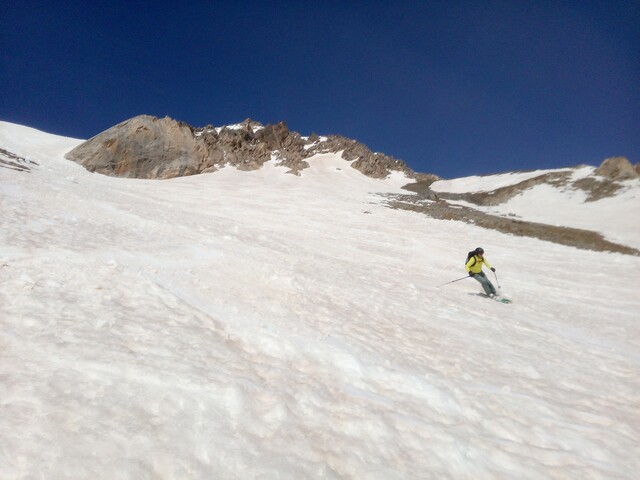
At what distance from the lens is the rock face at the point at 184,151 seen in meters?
47.8

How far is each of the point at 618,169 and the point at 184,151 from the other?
56.7 m

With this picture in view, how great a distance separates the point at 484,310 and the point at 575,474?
7033mm

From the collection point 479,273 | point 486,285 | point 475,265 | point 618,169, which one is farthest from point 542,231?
point 618,169

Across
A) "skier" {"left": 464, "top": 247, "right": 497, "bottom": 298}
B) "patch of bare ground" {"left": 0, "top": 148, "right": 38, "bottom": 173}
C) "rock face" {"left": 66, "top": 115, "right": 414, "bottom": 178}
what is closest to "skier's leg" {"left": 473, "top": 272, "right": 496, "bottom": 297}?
"skier" {"left": 464, "top": 247, "right": 497, "bottom": 298}

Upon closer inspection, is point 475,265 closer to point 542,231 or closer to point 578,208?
point 542,231

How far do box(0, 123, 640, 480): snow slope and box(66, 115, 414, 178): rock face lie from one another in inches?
1631

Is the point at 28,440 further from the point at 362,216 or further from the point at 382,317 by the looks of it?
the point at 362,216

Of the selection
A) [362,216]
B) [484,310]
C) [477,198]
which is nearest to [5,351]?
[484,310]

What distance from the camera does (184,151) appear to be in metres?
54.6

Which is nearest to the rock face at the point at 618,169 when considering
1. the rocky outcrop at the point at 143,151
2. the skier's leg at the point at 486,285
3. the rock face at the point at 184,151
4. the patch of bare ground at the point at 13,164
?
the rock face at the point at 184,151

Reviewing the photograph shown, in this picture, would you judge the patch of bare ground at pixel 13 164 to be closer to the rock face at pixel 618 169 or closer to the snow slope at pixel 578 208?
the snow slope at pixel 578 208

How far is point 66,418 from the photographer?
2.80m

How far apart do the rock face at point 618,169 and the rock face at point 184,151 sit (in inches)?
1439

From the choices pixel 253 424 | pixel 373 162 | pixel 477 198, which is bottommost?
pixel 253 424
